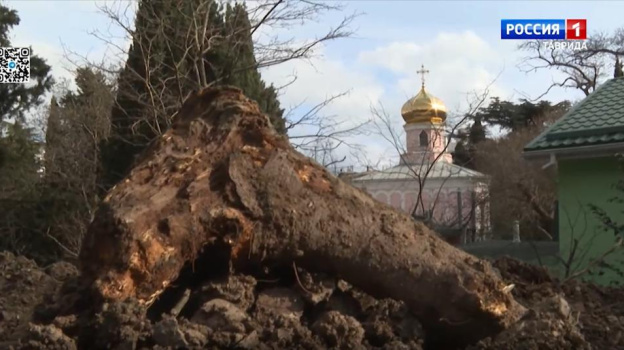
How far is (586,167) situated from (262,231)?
8.47 meters

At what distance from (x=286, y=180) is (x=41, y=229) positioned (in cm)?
1833

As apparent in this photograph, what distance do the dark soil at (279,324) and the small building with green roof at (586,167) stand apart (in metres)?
6.20

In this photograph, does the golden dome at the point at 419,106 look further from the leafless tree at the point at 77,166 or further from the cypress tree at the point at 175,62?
the cypress tree at the point at 175,62

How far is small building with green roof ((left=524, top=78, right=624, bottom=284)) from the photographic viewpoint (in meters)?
11.8

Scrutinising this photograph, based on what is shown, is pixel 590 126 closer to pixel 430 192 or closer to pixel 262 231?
pixel 262 231

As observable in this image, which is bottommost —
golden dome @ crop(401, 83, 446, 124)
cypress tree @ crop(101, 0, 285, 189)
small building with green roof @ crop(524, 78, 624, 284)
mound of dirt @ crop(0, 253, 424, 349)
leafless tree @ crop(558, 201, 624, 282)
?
mound of dirt @ crop(0, 253, 424, 349)

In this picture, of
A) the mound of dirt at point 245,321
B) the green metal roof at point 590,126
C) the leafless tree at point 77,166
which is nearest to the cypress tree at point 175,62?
the leafless tree at point 77,166

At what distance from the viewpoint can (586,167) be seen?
40.9ft

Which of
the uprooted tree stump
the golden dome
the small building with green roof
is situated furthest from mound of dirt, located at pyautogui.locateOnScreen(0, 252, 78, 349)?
the golden dome

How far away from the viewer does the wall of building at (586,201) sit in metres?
11.9

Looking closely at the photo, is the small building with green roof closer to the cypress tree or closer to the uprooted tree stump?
the cypress tree

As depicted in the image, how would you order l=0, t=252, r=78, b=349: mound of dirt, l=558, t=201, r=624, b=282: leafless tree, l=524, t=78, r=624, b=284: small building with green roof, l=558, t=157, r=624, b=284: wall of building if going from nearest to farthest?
l=0, t=252, r=78, b=349: mound of dirt < l=558, t=201, r=624, b=282: leafless tree < l=524, t=78, r=624, b=284: small building with green roof < l=558, t=157, r=624, b=284: wall of building

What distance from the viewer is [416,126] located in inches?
1762

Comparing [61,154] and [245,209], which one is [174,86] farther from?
[245,209]
